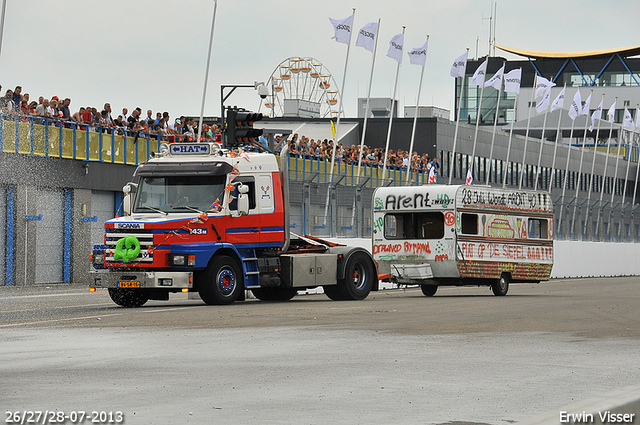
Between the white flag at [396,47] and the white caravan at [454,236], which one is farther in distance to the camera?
the white flag at [396,47]

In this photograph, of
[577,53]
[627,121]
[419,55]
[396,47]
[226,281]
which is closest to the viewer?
[226,281]

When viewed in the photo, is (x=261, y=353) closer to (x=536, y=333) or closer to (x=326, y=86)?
(x=536, y=333)

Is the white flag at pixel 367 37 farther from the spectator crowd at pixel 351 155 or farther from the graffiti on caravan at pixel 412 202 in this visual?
the graffiti on caravan at pixel 412 202

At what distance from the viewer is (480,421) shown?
8.31 meters

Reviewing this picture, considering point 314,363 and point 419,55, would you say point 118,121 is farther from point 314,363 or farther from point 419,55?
point 314,363

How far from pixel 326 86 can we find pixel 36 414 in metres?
76.8

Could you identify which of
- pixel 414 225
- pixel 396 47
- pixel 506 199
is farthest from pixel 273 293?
pixel 396 47

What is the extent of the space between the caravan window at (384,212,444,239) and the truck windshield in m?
8.43

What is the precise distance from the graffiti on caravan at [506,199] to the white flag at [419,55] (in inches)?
799

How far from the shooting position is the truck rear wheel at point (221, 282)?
74.5 feet

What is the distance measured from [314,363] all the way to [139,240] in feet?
35.0

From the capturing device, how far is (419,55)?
172 ft

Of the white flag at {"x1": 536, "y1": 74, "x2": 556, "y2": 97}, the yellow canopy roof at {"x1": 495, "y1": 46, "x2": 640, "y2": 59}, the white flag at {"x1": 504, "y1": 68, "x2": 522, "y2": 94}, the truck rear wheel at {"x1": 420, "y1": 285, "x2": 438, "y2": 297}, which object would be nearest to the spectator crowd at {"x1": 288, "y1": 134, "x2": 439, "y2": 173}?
the white flag at {"x1": 504, "y1": 68, "x2": 522, "y2": 94}

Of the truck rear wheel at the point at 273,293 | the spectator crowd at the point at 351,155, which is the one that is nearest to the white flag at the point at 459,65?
the spectator crowd at the point at 351,155
